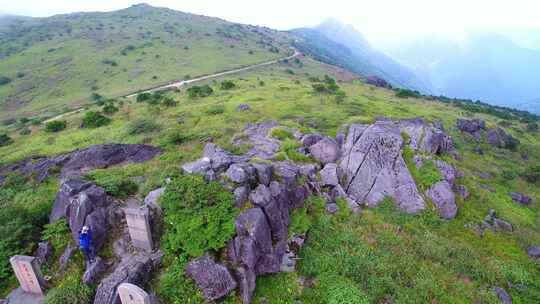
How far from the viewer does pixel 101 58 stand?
8756 centimetres

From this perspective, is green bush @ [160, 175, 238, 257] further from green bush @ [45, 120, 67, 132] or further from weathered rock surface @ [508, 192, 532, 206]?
green bush @ [45, 120, 67, 132]

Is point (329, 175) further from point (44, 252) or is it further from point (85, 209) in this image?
point (44, 252)

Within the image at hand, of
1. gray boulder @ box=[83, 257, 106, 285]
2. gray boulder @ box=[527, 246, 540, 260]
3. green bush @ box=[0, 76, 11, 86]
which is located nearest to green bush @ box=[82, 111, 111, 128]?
gray boulder @ box=[83, 257, 106, 285]

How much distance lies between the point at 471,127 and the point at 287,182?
41830mm

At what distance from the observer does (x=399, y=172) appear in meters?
18.6

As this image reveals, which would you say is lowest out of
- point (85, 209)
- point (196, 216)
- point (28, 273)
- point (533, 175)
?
point (533, 175)

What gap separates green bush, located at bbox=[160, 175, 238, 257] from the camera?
10.9 m

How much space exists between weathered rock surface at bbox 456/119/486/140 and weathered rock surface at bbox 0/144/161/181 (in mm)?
44180

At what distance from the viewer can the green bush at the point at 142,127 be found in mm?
28445

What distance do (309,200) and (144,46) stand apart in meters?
104

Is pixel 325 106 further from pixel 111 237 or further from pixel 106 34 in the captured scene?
pixel 106 34

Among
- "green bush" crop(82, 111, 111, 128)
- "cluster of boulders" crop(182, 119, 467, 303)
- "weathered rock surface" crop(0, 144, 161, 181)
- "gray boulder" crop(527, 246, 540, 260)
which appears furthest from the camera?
"green bush" crop(82, 111, 111, 128)

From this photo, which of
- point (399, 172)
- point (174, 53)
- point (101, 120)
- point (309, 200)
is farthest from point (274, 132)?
point (174, 53)

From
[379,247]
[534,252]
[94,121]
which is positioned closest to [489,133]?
[534,252]
